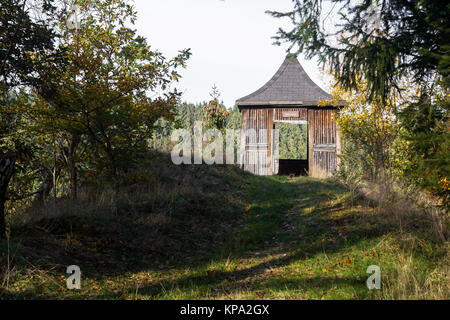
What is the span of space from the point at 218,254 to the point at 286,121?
14089mm

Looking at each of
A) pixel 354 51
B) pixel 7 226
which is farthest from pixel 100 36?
pixel 354 51

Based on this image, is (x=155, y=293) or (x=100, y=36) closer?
(x=155, y=293)

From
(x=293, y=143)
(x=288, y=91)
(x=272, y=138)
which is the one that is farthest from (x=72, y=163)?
(x=293, y=143)

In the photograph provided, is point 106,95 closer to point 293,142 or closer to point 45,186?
point 45,186

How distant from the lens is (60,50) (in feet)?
23.6

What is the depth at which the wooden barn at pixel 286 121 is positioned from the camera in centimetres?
1866

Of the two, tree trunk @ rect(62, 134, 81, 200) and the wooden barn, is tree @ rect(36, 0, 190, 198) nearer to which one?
tree trunk @ rect(62, 134, 81, 200)

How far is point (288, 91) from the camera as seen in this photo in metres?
19.4

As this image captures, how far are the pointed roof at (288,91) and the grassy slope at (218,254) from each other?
1066cm

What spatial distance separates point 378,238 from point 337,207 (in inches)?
97.3

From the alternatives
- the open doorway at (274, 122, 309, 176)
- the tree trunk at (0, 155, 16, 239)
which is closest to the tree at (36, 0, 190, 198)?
the tree trunk at (0, 155, 16, 239)
